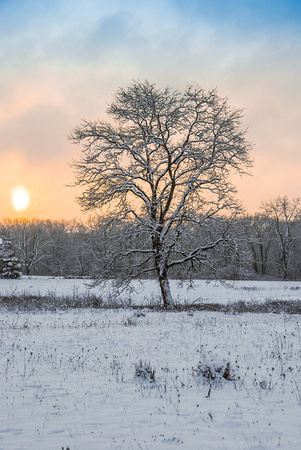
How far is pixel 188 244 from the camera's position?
16.2 m

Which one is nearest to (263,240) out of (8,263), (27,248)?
(8,263)

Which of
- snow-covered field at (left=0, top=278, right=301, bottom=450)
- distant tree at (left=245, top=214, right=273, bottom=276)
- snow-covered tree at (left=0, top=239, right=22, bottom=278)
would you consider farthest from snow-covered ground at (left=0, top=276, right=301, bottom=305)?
distant tree at (left=245, top=214, right=273, bottom=276)

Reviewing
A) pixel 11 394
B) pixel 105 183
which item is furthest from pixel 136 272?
pixel 11 394

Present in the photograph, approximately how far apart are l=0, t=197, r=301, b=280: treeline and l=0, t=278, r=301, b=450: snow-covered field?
4959 millimetres

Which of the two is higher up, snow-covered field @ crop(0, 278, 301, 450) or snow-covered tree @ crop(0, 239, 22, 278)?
snow-covered tree @ crop(0, 239, 22, 278)

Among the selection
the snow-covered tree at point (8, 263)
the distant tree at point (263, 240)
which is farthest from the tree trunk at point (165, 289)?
the distant tree at point (263, 240)

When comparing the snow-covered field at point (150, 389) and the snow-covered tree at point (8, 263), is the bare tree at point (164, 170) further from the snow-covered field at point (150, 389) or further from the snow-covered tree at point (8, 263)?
the snow-covered tree at point (8, 263)

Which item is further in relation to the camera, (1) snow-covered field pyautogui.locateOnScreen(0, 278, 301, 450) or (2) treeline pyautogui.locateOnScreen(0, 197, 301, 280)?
(2) treeline pyautogui.locateOnScreen(0, 197, 301, 280)

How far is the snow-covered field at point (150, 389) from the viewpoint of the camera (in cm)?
394

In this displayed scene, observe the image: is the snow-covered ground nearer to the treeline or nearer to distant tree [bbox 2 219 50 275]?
the treeline

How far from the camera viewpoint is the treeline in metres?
15.2

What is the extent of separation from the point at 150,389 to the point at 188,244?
1085cm

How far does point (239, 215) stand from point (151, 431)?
11973 mm

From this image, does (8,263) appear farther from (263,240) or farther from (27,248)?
(263,240)
